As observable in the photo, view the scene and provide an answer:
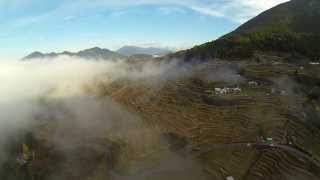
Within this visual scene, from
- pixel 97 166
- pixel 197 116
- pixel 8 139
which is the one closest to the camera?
pixel 97 166

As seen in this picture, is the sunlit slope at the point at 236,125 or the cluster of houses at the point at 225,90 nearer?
the sunlit slope at the point at 236,125

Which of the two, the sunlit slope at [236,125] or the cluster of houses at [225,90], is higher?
the cluster of houses at [225,90]

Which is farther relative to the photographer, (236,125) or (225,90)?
(225,90)

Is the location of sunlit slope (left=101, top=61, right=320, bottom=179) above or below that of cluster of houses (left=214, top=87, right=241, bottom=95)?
below

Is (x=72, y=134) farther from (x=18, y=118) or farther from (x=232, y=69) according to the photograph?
(x=232, y=69)

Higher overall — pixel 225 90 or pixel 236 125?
pixel 225 90

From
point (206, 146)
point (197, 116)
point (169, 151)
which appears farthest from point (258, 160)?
point (197, 116)

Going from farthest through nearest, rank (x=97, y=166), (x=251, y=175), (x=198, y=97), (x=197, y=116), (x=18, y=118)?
(x=18, y=118) → (x=198, y=97) → (x=197, y=116) → (x=97, y=166) → (x=251, y=175)

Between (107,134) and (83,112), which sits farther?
(83,112)

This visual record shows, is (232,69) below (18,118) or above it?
above

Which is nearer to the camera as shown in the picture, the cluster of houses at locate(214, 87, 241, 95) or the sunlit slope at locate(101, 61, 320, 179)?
the sunlit slope at locate(101, 61, 320, 179)
